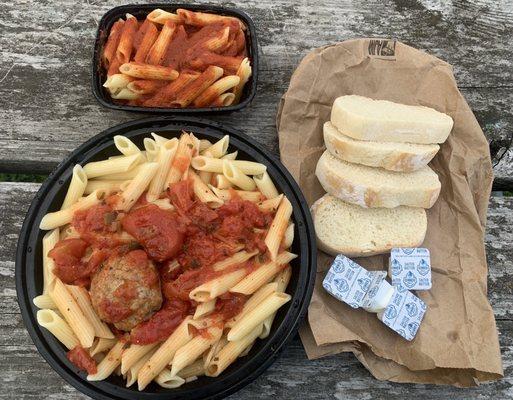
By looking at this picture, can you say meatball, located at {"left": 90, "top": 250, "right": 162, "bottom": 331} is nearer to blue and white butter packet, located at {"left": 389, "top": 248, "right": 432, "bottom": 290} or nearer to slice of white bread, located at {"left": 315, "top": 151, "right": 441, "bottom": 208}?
slice of white bread, located at {"left": 315, "top": 151, "right": 441, "bottom": 208}

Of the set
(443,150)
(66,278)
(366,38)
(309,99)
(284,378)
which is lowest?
(284,378)

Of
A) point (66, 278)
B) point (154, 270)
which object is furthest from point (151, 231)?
point (66, 278)

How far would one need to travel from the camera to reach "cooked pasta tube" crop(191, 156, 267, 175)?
6.12 feet

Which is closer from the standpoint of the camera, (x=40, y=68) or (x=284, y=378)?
(x=284, y=378)

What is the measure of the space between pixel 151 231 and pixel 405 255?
1.02 meters

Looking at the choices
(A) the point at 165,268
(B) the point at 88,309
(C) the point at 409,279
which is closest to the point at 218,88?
(A) the point at 165,268

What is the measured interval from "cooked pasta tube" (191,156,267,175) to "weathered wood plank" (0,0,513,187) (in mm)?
391

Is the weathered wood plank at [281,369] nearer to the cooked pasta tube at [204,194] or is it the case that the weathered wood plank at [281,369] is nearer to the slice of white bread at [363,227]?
the slice of white bread at [363,227]

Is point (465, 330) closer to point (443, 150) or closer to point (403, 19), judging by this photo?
point (443, 150)

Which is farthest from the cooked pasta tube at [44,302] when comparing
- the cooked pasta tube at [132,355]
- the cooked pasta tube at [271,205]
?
the cooked pasta tube at [271,205]

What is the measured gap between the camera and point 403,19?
2.39 meters

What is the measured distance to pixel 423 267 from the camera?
6.53 feet

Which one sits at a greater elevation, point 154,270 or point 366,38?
point 366,38

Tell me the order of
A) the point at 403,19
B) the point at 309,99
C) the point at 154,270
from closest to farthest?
the point at 154,270 → the point at 309,99 → the point at 403,19
